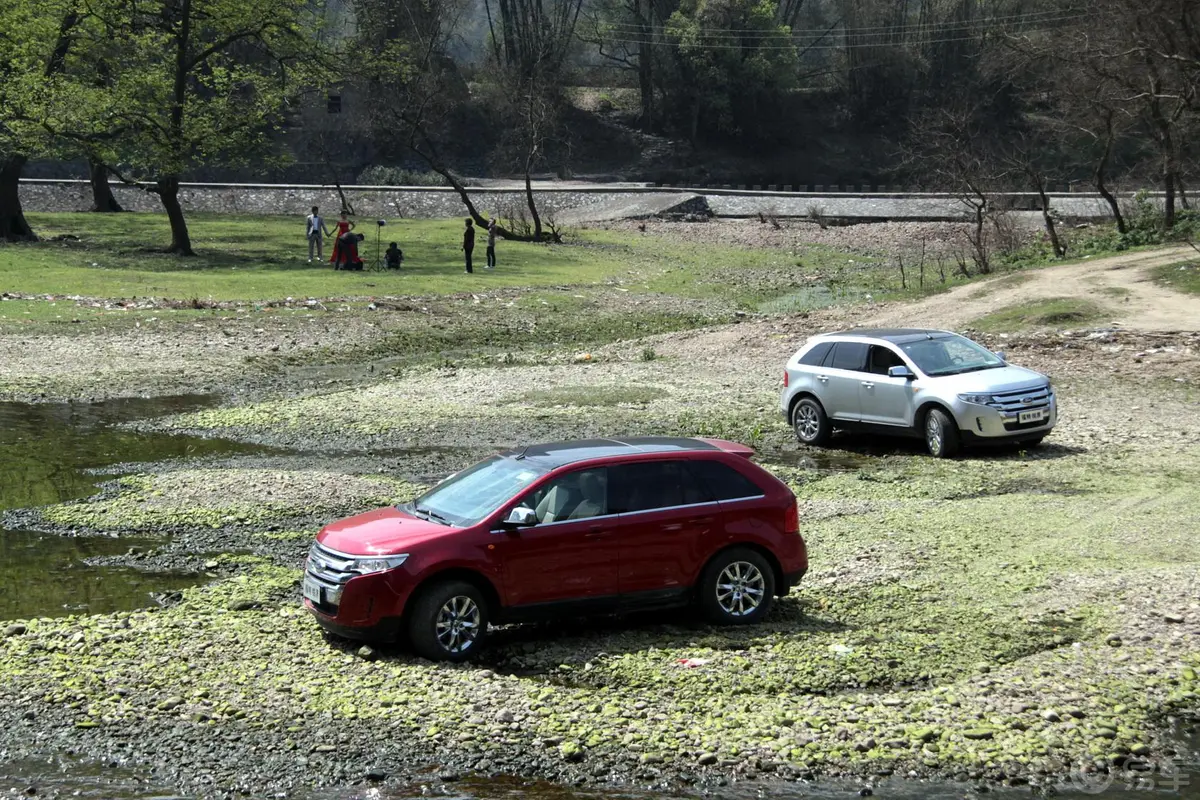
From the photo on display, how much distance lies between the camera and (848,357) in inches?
787

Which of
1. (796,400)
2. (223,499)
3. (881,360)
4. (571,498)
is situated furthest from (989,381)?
(223,499)

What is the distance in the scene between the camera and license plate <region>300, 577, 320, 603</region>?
1013 cm

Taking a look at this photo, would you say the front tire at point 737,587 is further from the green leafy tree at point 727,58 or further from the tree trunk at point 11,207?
the green leafy tree at point 727,58

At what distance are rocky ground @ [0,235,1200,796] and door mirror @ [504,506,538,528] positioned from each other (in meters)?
1.06

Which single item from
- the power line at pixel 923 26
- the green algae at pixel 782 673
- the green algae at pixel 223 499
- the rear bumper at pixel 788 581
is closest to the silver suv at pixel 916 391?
the green algae at pixel 782 673

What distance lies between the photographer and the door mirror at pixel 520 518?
10.0m

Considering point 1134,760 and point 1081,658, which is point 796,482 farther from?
point 1134,760

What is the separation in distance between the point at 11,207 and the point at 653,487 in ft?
144

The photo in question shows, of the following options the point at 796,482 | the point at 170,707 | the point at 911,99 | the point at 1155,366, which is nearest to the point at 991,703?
the point at 170,707

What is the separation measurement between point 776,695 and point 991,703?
147cm

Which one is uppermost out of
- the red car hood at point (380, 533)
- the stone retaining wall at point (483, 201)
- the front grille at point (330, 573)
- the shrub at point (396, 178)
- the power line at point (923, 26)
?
the power line at point (923, 26)

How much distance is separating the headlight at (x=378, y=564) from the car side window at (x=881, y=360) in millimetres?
11283

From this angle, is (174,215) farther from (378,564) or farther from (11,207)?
(378,564)

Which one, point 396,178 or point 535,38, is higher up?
point 535,38
